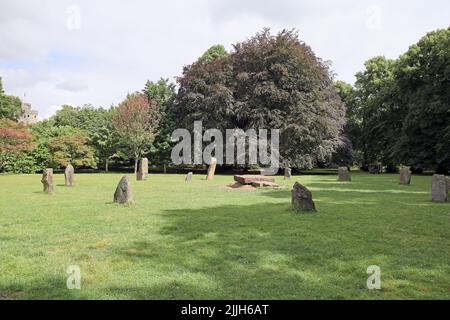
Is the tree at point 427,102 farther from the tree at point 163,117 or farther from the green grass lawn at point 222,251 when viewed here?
the green grass lawn at point 222,251

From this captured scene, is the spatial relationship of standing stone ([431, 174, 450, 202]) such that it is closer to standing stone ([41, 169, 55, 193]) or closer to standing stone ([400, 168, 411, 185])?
standing stone ([400, 168, 411, 185])

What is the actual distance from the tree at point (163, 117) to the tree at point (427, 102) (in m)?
23.3

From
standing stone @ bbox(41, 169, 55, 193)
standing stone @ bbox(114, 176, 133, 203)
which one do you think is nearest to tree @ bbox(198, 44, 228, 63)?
standing stone @ bbox(41, 169, 55, 193)

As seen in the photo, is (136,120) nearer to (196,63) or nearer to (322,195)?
(196,63)

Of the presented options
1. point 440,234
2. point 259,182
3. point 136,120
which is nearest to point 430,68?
point 259,182

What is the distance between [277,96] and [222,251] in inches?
1246

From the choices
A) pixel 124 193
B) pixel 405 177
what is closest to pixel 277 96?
pixel 405 177

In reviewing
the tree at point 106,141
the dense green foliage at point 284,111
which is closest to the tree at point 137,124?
the dense green foliage at point 284,111

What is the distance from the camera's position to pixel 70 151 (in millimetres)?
43750

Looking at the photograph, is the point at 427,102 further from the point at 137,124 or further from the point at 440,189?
the point at 137,124

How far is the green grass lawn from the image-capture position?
18.4 feet

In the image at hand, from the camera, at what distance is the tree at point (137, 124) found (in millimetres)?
43000

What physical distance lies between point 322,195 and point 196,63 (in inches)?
1174

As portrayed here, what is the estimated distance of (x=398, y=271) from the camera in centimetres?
642
